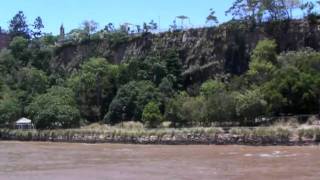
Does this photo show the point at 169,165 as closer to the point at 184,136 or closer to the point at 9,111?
the point at 184,136

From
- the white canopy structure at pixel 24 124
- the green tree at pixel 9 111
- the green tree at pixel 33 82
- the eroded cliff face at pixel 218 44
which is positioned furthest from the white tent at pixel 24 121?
the eroded cliff face at pixel 218 44

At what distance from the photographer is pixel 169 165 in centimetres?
4484

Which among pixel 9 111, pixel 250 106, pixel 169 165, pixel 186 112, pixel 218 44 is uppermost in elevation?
pixel 218 44

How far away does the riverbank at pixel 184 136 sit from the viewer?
64.6 meters

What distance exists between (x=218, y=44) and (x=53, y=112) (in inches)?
1334

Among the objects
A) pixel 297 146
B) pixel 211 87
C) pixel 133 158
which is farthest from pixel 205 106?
pixel 133 158

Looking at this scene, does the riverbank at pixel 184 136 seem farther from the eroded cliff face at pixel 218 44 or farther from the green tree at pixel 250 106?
the eroded cliff face at pixel 218 44

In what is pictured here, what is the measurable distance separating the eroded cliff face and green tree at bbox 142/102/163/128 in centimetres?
2097

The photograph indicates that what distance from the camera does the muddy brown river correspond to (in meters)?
37.7

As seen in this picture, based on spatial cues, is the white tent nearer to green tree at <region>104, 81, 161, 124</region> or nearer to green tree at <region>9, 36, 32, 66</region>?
green tree at <region>104, 81, 161, 124</region>

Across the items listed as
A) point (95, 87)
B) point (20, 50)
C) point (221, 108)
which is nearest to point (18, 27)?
point (20, 50)

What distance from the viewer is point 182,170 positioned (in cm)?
4066

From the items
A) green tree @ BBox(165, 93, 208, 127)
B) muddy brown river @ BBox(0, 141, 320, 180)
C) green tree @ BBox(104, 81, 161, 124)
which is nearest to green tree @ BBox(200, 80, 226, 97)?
green tree @ BBox(165, 93, 208, 127)

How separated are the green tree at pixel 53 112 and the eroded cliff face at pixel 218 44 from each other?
23687mm
